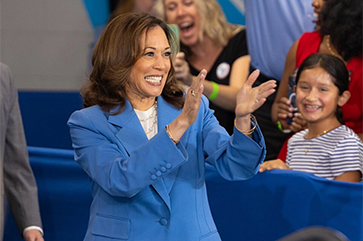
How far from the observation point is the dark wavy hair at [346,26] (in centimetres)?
315

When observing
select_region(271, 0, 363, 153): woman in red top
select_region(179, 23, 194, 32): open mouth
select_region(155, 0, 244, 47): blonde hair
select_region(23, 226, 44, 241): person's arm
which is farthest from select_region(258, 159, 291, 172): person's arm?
select_region(179, 23, 194, 32): open mouth

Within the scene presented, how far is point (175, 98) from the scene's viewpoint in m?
2.20

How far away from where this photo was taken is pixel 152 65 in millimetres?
2092

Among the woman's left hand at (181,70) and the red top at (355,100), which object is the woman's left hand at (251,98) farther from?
the woman's left hand at (181,70)

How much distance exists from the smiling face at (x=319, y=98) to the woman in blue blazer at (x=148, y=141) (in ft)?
3.26

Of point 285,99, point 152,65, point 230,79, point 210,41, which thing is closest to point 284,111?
point 285,99

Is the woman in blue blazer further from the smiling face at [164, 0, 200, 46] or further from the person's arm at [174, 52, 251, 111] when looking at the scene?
the smiling face at [164, 0, 200, 46]

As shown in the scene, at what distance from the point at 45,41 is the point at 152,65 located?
5.58 metres

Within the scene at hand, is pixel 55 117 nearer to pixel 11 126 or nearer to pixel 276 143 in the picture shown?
pixel 276 143

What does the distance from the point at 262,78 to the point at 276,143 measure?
0.46 metres

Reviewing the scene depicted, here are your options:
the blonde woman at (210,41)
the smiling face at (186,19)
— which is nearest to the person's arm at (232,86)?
the blonde woman at (210,41)

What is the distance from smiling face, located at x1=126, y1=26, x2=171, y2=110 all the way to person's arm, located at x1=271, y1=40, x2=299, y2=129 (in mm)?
1385

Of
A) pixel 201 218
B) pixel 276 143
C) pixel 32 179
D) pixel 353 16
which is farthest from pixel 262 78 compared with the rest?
pixel 201 218

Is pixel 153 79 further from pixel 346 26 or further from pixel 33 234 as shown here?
pixel 346 26
